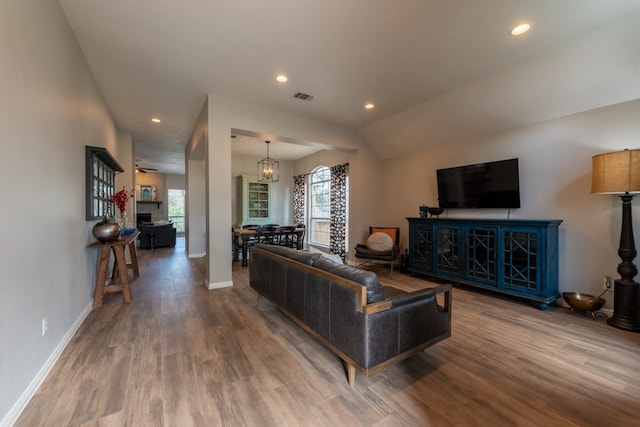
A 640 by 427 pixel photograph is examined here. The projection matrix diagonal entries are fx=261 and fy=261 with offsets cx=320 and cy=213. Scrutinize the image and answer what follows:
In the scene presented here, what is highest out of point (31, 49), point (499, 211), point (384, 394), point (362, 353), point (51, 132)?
point (31, 49)

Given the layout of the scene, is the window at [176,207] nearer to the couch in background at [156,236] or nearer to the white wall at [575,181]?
the couch in background at [156,236]

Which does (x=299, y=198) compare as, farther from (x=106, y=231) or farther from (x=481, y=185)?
(x=106, y=231)

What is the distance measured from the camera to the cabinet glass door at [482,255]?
380 centimetres

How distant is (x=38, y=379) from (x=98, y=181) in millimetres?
2466

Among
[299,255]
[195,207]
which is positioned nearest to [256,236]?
[195,207]

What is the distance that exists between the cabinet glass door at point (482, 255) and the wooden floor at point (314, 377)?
0.82 meters

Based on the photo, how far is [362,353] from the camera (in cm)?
174

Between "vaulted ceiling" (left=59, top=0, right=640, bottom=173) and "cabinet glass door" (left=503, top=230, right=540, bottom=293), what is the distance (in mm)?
1685

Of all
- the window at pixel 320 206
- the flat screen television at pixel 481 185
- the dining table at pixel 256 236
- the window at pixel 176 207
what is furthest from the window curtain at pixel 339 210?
the window at pixel 176 207

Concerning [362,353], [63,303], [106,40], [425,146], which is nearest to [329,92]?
[425,146]

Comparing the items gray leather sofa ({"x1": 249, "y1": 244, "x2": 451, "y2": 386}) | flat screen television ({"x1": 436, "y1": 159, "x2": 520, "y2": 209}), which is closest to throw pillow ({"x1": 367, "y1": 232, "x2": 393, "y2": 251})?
flat screen television ({"x1": 436, "y1": 159, "x2": 520, "y2": 209})

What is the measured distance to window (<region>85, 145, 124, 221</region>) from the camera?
121 inches

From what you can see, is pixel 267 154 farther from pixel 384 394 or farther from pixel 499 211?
pixel 384 394

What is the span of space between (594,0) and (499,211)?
107 inches
